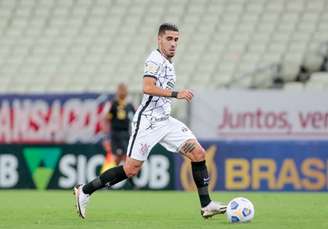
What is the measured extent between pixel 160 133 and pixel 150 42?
13.3 metres

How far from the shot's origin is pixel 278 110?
764 inches

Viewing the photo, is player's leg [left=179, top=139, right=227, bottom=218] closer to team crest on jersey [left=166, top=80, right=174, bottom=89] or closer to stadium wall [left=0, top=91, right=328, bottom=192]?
team crest on jersey [left=166, top=80, right=174, bottom=89]

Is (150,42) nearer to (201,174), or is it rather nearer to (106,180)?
(106,180)

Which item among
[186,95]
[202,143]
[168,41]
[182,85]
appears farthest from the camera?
[182,85]

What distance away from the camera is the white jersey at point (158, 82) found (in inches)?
423

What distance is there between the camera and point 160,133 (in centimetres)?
1093

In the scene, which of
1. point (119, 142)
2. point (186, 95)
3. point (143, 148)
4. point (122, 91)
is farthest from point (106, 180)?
point (119, 142)

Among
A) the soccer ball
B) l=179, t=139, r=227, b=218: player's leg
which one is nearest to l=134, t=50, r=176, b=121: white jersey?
l=179, t=139, r=227, b=218: player's leg

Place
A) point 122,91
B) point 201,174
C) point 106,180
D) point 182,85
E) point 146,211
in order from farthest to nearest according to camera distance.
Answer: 1. point 182,85
2. point 122,91
3. point 146,211
4. point 106,180
5. point 201,174

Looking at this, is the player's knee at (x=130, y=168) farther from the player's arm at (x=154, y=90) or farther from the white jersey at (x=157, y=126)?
the player's arm at (x=154, y=90)

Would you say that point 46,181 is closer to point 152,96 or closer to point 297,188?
point 297,188

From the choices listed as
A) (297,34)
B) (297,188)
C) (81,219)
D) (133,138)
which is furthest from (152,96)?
(297,34)

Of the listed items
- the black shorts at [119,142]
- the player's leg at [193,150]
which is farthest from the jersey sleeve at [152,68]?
the black shorts at [119,142]

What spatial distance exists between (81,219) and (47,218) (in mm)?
435
